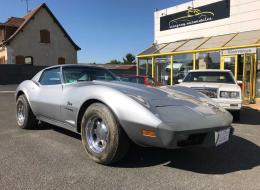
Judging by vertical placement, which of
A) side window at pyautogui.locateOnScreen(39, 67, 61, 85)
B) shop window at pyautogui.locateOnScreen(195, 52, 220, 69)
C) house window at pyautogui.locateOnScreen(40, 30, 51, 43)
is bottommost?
side window at pyautogui.locateOnScreen(39, 67, 61, 85)

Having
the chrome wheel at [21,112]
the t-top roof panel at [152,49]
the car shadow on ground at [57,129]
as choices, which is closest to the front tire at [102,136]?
the car shadow on ground at [57,129]

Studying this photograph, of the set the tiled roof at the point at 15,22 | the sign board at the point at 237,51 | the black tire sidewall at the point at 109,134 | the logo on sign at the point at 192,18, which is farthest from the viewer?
the tiled roof at the point at 15,22

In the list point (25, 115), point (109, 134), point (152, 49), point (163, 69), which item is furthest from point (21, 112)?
point (152, 49)

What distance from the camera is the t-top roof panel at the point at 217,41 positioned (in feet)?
44.7

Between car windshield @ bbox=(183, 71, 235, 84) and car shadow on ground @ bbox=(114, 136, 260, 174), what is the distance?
394cm

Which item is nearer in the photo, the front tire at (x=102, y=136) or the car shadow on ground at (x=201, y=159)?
the front tire at (x=102, y=136)

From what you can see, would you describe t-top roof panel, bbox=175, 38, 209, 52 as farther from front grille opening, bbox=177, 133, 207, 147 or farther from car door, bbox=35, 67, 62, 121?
front grille opening, bbox=177, 133, 207, 147

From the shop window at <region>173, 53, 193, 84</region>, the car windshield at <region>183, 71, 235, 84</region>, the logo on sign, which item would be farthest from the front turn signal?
the logo on sign

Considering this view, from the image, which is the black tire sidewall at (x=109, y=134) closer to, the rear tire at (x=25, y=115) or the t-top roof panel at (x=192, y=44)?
the rear tire at (x=25, y=115)

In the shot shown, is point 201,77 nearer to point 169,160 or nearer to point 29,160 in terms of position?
point 169,160

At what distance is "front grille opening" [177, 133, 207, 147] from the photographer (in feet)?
11.0

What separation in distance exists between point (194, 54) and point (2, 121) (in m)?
10.1

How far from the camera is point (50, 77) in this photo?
527cm

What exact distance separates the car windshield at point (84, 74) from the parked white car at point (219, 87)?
3.12m
